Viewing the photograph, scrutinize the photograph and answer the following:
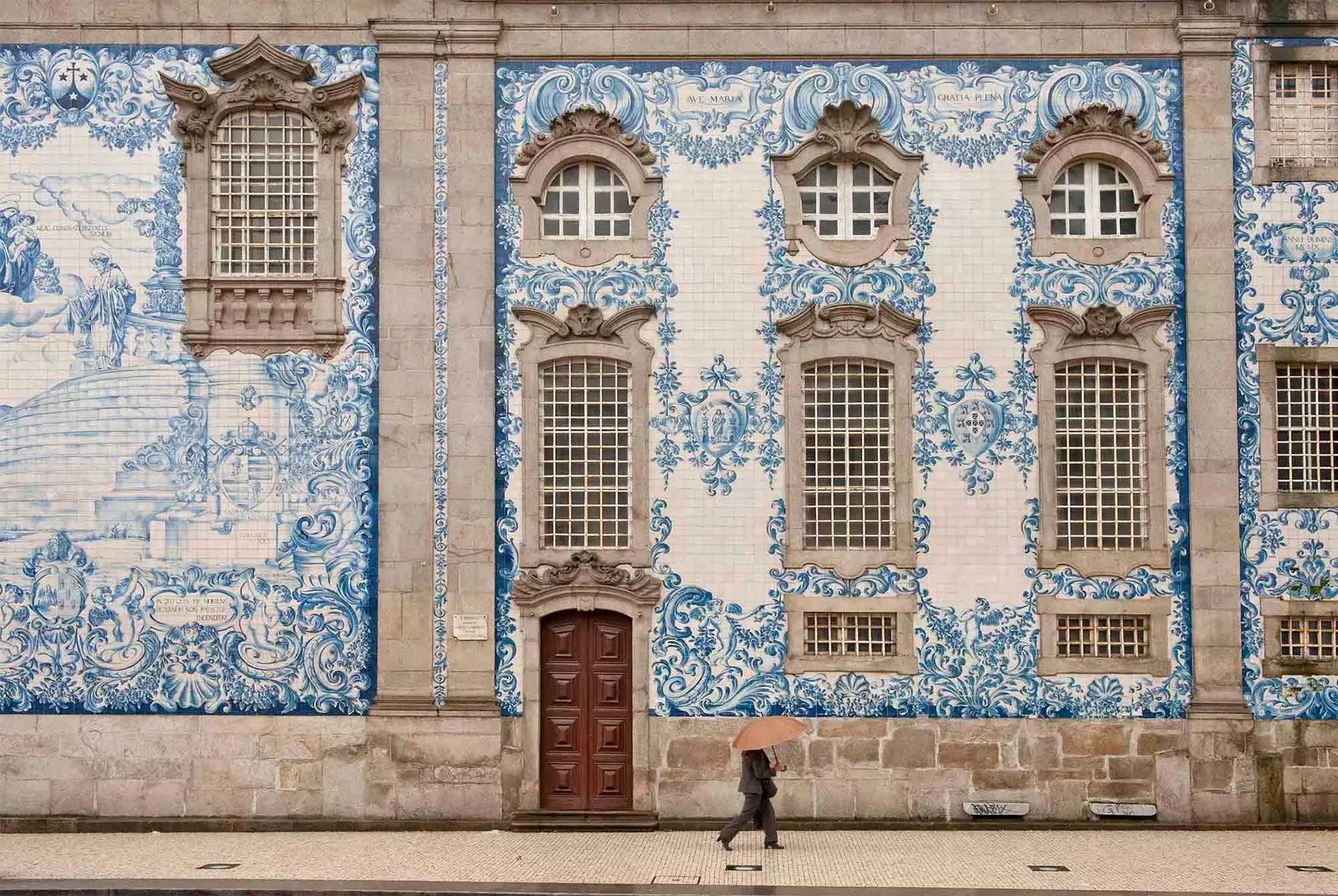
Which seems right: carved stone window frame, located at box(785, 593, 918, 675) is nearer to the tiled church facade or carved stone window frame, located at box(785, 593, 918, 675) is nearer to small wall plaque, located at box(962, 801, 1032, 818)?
the tiled church facade

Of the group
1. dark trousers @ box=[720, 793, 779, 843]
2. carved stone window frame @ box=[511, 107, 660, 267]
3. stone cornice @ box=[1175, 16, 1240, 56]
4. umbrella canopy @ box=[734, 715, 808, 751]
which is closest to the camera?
umbrella canopy @ box=[734, 715, 808, 751]

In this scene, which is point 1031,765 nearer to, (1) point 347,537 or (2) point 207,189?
(1) point 347,537

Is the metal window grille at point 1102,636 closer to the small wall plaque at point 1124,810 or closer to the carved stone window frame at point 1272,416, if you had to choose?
the small wall plaque at point 1124,810

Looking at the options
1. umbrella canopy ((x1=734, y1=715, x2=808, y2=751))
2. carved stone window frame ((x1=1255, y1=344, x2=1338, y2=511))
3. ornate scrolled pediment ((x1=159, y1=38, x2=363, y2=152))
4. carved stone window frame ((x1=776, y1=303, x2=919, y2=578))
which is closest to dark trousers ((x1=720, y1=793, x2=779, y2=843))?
umbrella canopy ((x1=734, y1=715, x2=808, y2=751))

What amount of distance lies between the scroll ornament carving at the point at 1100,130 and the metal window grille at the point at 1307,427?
2.74 m

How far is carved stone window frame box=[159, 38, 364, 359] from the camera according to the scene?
15.6 m

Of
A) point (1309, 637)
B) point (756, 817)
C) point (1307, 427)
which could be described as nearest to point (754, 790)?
point (756, 817)

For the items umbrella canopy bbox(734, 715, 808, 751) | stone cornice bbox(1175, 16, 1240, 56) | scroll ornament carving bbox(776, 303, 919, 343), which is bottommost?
umbrella canopy bbox(734, 715, 808, 751)

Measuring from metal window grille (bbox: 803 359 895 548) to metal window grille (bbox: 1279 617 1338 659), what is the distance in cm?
431

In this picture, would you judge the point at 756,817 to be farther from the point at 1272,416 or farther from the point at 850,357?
the point at 1272,416

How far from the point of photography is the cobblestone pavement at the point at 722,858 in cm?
1258

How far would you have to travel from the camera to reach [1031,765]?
1516 cm

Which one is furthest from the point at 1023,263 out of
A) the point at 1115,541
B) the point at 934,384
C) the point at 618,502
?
the point at 618,502

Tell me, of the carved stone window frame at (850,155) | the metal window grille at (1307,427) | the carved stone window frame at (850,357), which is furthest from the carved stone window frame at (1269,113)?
the carved stone window frame at (850,357)
